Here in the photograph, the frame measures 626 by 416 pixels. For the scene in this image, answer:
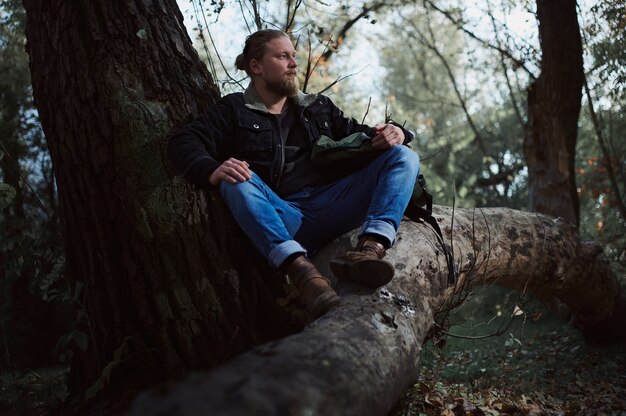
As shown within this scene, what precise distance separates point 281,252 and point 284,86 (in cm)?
155

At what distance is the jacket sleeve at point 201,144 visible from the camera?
323cm

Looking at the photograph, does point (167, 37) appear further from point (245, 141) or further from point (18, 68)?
point (18, 68)

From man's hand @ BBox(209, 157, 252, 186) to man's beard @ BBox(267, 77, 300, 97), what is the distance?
101 centimetres

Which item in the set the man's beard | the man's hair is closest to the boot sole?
the man's beard

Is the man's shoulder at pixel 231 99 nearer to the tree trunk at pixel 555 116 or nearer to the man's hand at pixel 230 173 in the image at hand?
the man's hand at pixel 230 173

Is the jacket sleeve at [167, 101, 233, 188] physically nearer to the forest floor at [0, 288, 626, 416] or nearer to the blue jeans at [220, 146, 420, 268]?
the blue jeans at [220, 146, 420, 268]

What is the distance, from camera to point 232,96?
381cm

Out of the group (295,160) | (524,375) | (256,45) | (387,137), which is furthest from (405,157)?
(524,375)

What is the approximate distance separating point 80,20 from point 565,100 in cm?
659

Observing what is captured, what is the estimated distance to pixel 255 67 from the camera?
4082 millimetres

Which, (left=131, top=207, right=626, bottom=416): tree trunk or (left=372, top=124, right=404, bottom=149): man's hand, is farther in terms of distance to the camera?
(left=372, top=124, right=404, bottom=149): man's hand

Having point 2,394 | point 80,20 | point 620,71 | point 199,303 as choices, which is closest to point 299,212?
point 199,303

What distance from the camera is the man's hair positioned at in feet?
13.4

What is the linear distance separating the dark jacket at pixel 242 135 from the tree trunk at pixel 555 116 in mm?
4640
